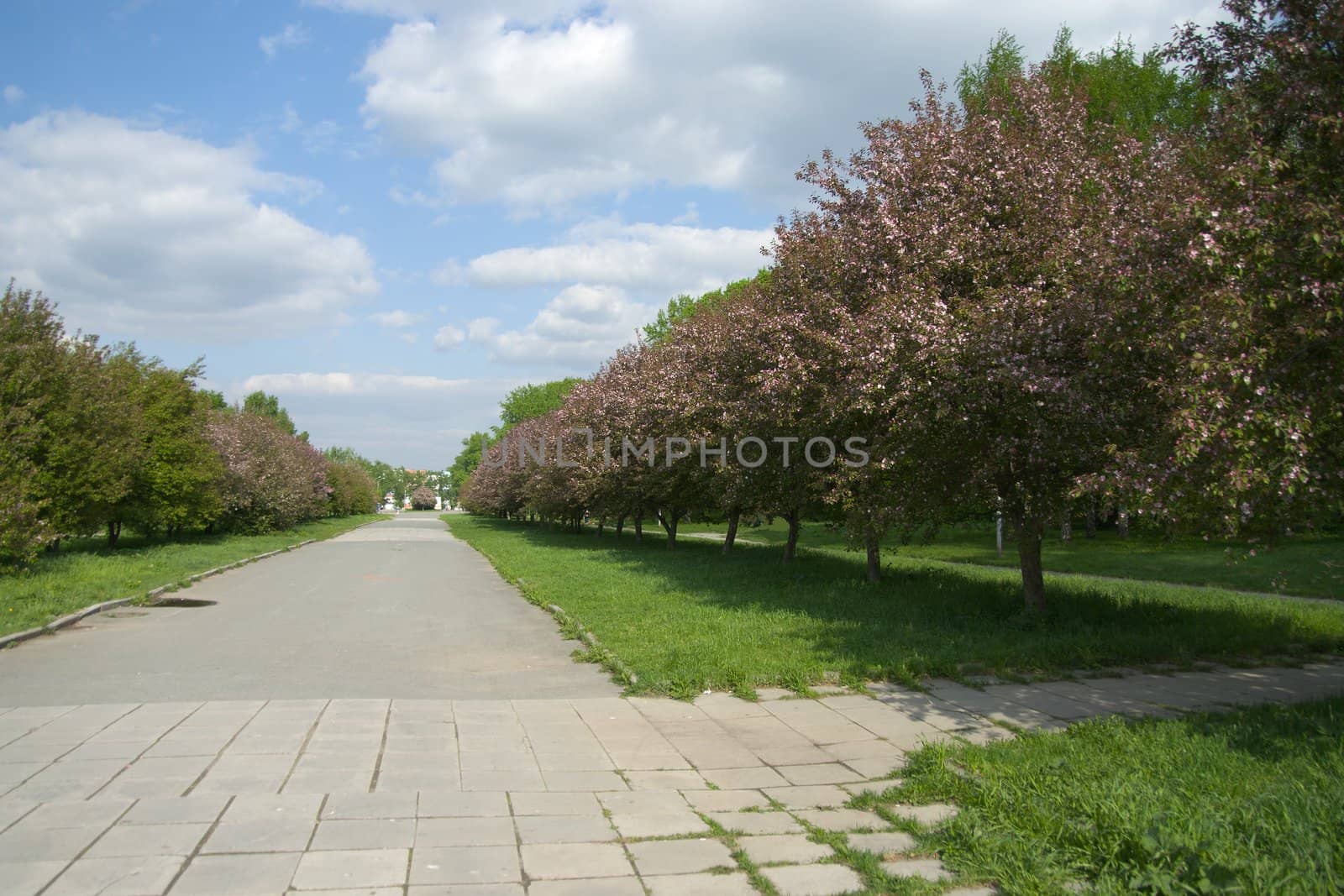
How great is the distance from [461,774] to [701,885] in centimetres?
217

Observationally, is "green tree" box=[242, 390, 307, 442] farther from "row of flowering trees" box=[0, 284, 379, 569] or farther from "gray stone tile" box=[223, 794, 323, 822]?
"gray stone tile" box=[223, 794, 323, 822]

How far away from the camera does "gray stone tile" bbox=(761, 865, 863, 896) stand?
3996 mm

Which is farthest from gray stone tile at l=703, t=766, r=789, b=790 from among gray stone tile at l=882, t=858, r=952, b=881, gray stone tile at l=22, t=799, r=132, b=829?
gray stone tile at l=22, t=799, r=132, b=829

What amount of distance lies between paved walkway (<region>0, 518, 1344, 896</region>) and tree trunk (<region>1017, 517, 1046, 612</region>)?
3.04 metres

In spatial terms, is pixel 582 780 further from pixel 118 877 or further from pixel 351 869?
pixel 118 877

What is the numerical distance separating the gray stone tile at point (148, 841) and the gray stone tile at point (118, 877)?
6 centimetres

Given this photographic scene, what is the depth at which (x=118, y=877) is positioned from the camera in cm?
399

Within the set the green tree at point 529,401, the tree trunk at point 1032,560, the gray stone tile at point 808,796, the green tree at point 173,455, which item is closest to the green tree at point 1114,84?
the tree trunk at point 1032,560

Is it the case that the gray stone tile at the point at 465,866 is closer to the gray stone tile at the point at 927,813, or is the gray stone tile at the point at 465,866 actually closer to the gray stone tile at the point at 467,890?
the gray stone tile at the point at 467,890

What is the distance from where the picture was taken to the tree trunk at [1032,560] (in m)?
11.4

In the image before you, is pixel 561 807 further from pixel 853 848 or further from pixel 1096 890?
pixel 1096 890

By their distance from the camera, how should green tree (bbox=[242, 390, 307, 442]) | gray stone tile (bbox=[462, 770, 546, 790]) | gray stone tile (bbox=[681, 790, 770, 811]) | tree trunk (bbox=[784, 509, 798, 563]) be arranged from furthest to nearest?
green tree (bbox=[242, 390, 307, 442])
tree trunk (bbox=[784, 509, 798, 563])
gray stone tile (bbox=[462, 770, 546, 790])
gray stone tile (bbox=[681, 790, 770, 811])

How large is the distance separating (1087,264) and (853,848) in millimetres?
6266

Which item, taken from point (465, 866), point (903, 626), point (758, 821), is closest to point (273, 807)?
point (465, 866)
